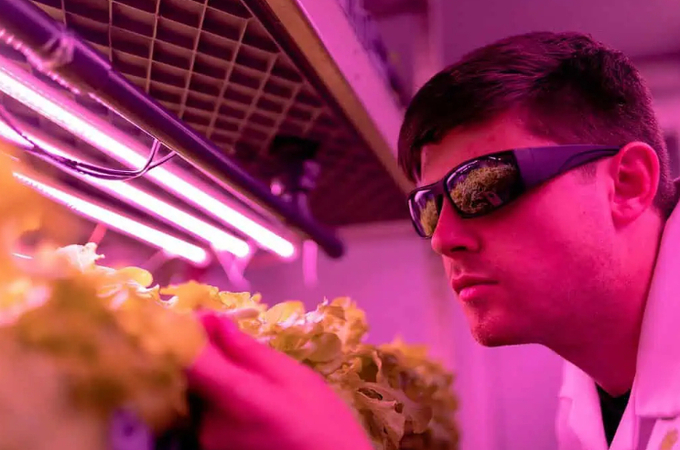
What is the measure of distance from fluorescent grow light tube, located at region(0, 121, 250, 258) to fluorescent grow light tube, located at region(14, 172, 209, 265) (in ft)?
0.13

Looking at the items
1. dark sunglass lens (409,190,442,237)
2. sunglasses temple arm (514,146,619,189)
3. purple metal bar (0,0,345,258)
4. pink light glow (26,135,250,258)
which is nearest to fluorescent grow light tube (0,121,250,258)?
pink light glow (26,135,250,258)

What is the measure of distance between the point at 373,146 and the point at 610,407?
0.84m

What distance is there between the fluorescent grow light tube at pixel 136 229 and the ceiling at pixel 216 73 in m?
0.12

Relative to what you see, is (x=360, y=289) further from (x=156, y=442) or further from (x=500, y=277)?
(x=156, y=442)

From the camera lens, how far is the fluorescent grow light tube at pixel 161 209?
37.8 inches

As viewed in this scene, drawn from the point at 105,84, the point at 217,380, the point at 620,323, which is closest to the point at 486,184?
the point at 620,323

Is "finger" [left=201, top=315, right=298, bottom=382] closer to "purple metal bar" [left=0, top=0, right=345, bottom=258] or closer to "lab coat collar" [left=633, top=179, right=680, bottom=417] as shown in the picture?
"purple metal bar" [left=0, top=0, right=345, bottom=258]

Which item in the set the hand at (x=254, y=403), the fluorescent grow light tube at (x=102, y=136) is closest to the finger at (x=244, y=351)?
the hand at (x=254, y=403)

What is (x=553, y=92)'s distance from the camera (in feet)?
3.45

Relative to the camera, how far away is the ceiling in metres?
0.83

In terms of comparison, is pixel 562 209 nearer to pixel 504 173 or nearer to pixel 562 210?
pixel 562 210

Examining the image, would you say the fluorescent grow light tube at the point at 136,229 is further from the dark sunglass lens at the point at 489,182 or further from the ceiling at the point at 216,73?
the dark sunglass lens at the point at 489,182

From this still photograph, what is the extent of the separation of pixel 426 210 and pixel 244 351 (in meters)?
0.80

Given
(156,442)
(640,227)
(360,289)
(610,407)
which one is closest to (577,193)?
(640,227)
